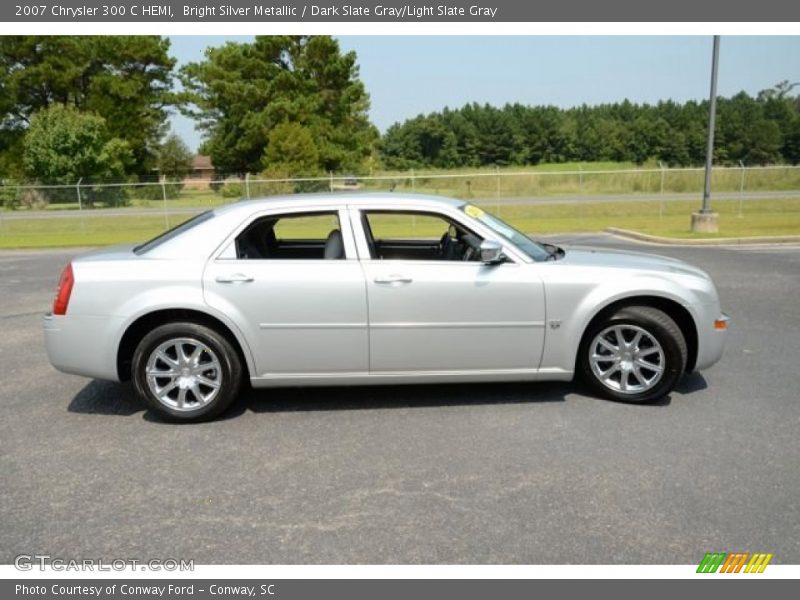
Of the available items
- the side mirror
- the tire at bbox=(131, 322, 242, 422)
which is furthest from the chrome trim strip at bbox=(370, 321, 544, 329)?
the tire at bbox=(131, 322, 242, 422)

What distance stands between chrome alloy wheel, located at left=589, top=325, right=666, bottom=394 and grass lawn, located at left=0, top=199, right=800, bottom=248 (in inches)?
476

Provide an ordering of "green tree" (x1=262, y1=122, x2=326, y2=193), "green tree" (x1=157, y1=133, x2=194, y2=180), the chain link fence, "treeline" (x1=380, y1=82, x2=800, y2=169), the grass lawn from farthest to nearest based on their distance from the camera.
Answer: "treeline" (x1=380, y1=82, x2=800, y2=169) → "green tree" (x1=157, y1=133, x2=194, y2=180) → "green tree" (x1=262, y1=122, x2=326, y2=193) → the chain link fence → the grass lawn

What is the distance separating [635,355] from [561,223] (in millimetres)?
17963

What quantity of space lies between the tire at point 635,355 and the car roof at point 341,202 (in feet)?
4.77

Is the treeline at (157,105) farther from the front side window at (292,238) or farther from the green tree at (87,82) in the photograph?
the front side window at (292,238)

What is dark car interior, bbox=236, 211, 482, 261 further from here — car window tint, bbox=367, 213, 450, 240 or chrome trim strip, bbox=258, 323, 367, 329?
car window tint, bbox=367, 213, 450, 240

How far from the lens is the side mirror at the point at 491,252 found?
4.39 metres

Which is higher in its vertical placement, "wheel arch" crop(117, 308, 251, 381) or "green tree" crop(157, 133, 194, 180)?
"green tree" crop(157, 133, 194, 180)

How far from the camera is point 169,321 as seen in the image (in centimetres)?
453

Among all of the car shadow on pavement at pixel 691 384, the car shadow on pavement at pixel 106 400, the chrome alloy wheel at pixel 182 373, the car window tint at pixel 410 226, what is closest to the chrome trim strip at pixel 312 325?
the chrome alloy wheel at pixel 182 373

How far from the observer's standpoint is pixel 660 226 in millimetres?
19172

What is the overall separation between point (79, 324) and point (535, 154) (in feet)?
329

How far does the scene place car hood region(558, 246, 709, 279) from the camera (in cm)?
474

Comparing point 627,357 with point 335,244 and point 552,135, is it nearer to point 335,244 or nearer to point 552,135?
point 335,244
